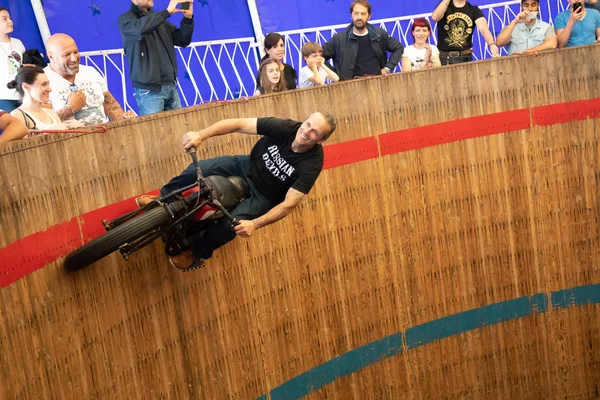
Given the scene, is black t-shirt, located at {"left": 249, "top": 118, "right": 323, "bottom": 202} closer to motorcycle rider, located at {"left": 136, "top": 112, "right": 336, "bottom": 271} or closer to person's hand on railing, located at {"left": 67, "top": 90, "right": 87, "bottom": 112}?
motorcycle rider, located at {"left": 136, "top": 112, "right": 336, "bottom": 271}

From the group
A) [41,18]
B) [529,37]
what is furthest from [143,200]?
[529,37]

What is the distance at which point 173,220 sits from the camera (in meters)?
5.15

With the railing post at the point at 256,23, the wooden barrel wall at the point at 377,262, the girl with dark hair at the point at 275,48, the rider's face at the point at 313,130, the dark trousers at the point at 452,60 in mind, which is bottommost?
the wooden barrel wall at the point at 377,262

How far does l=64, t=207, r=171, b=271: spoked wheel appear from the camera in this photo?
4.79m

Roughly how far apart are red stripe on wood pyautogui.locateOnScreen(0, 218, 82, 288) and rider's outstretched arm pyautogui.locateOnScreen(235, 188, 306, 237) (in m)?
1.03

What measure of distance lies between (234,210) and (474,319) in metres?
3.69

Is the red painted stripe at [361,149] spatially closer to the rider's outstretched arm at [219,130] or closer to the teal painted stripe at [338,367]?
the rider's outstretched arm at [219,130]

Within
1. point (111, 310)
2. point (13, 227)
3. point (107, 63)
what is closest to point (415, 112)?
point (107, 63)

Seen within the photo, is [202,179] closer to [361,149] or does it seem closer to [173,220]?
[173,220]

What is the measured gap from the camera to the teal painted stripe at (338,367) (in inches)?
288

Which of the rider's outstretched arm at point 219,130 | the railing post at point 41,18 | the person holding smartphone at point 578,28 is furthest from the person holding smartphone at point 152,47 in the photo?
the person holding smartphone at point 578,28

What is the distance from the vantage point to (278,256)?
278 inches

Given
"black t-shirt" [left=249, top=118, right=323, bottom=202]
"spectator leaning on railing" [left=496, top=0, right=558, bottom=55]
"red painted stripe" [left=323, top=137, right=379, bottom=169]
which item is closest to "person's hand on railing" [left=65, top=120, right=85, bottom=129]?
"black t-shirt" [left=249, top=118, right=323, bottom=202]

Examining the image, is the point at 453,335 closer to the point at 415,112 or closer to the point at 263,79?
the point at 415,112
